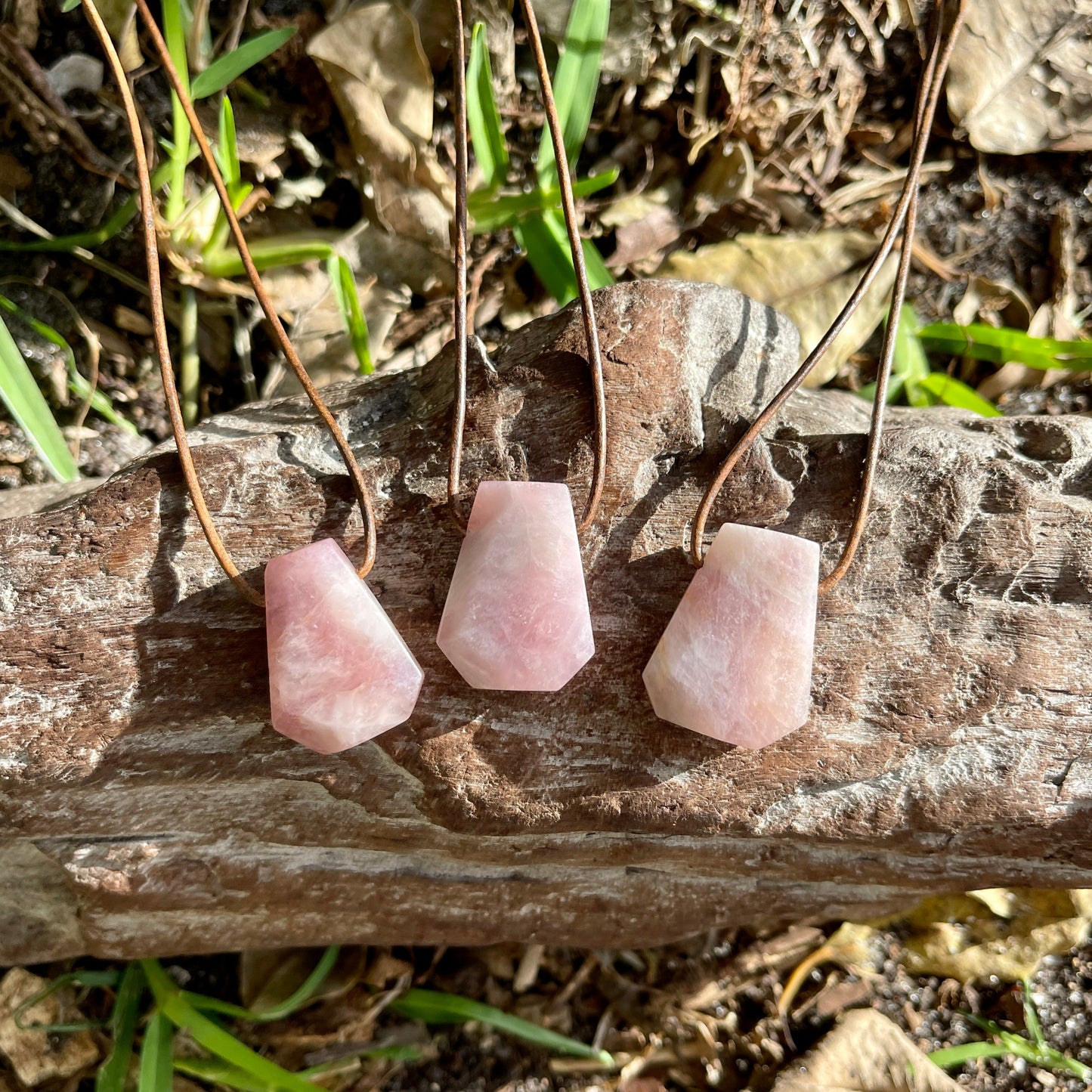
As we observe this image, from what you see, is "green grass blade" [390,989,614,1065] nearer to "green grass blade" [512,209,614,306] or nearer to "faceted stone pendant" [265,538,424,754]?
"faceted stone pendant" [265,538,424,754]

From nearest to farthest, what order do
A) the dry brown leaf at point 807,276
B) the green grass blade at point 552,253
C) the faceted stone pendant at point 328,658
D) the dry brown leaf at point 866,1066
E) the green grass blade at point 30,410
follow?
the faceted stone pendant at point 328,658 < the green grass blade at point 30,410 < the dry brown leaf at point 866,1066 < the green grass blade at point 552,253 < the dry brown leaf at point 807,276

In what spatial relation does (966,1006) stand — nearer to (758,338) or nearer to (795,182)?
(758,338)

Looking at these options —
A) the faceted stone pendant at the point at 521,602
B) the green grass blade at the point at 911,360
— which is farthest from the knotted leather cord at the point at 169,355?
the green grass blade at the point at 911,360

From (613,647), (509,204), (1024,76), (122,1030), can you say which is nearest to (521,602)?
(613,647)

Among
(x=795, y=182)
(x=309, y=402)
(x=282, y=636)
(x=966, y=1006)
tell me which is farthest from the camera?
(x=795, y=182)

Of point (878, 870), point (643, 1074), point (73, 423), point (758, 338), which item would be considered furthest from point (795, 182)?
point (643, 1074)

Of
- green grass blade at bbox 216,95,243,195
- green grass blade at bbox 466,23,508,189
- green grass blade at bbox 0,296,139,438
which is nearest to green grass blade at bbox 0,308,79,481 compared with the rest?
green grass blade at bbox 0,296,139,438

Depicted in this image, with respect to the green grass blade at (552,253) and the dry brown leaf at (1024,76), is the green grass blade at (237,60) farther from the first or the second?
the dry brown leaf at (1024,76)
